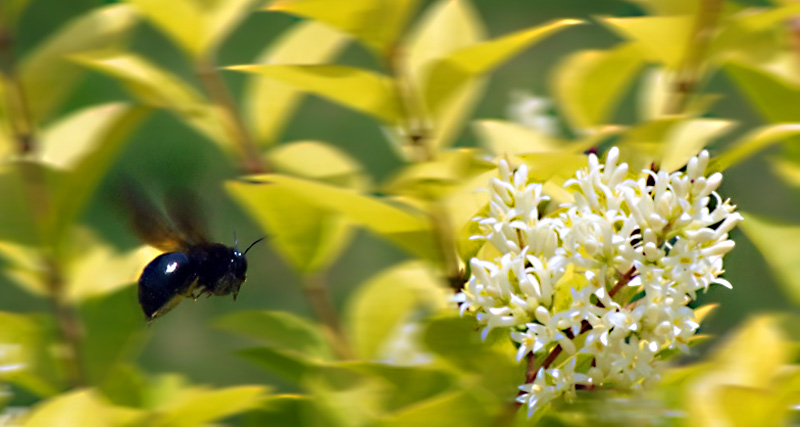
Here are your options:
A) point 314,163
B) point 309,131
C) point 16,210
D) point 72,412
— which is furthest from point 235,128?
point 309,131

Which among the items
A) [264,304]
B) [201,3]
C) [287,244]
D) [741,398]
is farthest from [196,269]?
[264,304]

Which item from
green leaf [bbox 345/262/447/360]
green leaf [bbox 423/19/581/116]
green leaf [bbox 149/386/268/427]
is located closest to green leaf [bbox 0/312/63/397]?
green leaf [bbox 149/386/268/427]

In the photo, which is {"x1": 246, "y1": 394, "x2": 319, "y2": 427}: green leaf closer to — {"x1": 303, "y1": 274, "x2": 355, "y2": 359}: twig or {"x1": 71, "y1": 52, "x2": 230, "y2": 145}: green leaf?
{"x1": 303, "y1": 274, "x2": 355, "y2": 359}: twig

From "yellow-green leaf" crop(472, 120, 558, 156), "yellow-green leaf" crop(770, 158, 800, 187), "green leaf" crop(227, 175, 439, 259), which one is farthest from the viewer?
"yellow-green leaf" crop(472, 120, 558, 156)

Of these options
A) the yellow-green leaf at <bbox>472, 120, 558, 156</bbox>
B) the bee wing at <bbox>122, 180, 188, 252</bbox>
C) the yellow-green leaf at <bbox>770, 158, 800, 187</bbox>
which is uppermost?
the yellow-green leaf at <bbox>472, 120, 558, 156</bbox>

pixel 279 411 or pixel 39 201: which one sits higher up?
pixel 39 201

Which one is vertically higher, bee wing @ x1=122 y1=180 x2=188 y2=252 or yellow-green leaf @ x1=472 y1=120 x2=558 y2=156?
yellow-green leaf @ x1=472 y1=120 x2=558 y2=156

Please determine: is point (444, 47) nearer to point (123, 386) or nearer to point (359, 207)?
point (359, 207)
